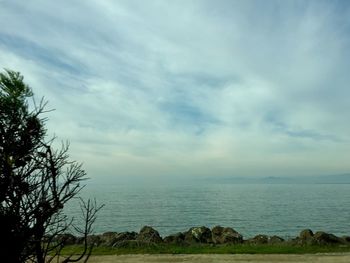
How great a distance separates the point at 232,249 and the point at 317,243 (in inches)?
240

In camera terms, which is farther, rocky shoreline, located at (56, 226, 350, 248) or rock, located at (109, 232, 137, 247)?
rock, located at (109, 232, 137, 247)

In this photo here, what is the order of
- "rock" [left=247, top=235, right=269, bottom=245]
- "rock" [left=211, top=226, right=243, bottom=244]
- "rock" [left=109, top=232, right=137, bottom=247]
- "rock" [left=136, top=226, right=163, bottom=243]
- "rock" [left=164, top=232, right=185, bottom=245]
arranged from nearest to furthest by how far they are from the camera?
"rock" [left=109, top=232, right=137, bottom=247] → "rock" [left=136, top=226, right=163, bottom=243] → "rock" [left=164, top=232, right=185, bottom=245] → "rock" [left=247, top=235, right=269, bottom=245] → "rock" [left=211, top=226, right=243, bottom=244]

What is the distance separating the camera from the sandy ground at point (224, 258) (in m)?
21.9

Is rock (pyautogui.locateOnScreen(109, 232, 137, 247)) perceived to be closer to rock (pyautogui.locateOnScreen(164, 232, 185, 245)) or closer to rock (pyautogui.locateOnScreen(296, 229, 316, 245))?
rock (pyautogui.locateOnScreen(164, 232, 185, 245))

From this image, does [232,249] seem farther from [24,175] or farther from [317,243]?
[24,175]

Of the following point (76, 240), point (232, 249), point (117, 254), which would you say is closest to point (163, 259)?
point (117, 254)

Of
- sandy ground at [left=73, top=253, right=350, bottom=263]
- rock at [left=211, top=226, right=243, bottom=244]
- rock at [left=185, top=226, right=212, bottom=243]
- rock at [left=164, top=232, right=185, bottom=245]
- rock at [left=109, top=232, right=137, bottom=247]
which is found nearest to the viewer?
sandy ground at [left=73, top=253, right=350, bottom=263]

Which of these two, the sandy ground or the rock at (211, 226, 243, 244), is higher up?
the rock at (211, 226, 243, 244)

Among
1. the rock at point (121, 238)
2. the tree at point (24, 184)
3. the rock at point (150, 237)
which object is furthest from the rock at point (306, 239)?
the tree at point (24, 184)

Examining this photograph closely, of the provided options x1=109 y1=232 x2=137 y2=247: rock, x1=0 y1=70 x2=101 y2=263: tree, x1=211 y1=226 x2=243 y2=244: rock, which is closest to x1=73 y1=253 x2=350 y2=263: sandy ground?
x1=109 y1=232 x2=137 y2=247: rock

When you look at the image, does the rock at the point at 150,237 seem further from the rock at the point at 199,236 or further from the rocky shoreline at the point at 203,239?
the rock at the point at 199,236

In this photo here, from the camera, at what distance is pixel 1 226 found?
515 cm

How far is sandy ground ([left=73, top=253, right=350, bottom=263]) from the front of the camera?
21.9 metres

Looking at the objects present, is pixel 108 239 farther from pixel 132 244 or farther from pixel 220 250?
pixel 220 250
